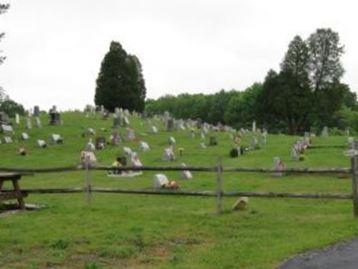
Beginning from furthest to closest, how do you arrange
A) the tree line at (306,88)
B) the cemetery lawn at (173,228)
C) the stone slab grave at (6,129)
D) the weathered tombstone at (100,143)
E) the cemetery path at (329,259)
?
the tree line at (306,88)
the stone slab grave at (6,129)
the weathered tombstone at (100,143)
the cemetery lawn at (173,228)
the cemetery path at (329,259)

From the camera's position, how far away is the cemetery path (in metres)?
10.1

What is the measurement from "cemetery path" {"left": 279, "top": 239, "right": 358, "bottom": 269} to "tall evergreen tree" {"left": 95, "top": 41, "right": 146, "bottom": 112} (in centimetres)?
5211

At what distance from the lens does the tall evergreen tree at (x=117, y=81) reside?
2485 inches

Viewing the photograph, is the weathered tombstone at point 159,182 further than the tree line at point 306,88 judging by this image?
No

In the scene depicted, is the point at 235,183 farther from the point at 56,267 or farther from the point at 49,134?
the point at 49,134

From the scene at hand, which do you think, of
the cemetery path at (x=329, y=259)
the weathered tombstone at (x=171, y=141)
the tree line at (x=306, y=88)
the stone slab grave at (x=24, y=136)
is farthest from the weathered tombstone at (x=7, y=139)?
the tree line at (x=306, y=88)

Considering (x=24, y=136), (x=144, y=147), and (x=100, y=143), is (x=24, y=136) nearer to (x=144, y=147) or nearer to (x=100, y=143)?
(x=100, y=143)

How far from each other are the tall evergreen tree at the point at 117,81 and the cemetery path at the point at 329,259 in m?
52.1

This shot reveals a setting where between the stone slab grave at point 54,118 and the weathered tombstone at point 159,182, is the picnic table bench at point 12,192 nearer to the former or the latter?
the weathered tombstone at point 159,182

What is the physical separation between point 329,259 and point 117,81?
53469 millimetres

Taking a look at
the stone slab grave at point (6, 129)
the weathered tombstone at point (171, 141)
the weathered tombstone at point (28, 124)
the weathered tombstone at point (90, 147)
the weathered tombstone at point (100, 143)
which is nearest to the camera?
the weathered tombstone at point (90, 147)

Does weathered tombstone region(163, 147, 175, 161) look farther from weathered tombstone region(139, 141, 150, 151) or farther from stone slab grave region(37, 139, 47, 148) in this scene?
stone slab grave region(37, 139, 47, 148)

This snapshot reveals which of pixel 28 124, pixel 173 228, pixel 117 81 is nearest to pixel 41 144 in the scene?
pixel 28 124

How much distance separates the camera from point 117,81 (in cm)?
6312
